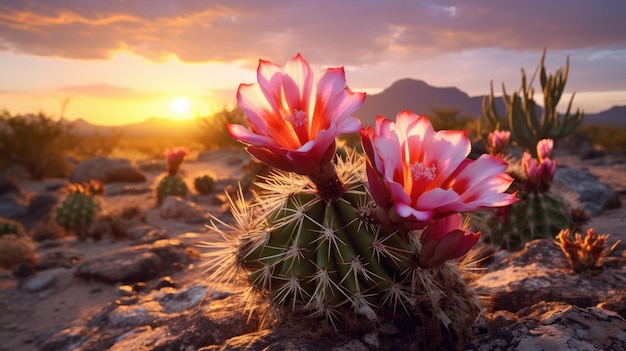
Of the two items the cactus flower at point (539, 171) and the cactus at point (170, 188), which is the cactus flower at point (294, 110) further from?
the cactus at point (170, 188)

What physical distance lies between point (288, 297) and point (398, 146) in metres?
0.84

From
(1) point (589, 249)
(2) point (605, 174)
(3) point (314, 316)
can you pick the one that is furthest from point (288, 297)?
(2) point (605, 174)

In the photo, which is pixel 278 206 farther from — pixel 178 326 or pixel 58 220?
pixel 58 220

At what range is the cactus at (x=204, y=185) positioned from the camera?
11781mm

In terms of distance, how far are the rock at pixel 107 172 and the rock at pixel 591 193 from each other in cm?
1165

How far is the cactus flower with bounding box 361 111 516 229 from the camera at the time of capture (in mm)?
1477

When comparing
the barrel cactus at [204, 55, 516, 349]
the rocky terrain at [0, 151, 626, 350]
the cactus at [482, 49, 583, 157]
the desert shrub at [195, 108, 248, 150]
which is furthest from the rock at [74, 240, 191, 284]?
the desert shrub at [195, 108, 248, 150]

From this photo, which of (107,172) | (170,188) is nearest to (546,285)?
(170,188)

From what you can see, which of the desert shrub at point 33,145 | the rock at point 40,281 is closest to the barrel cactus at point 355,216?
the rock at point 40,281

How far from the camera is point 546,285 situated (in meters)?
2.68

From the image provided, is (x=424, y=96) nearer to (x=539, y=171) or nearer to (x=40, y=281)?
(x=539, y=171)

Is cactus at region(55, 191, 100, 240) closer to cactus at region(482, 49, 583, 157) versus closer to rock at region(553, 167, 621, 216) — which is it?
rock at region(553, 167, 621, 216)

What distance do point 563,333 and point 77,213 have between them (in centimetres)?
794

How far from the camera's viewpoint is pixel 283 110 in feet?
5.74
